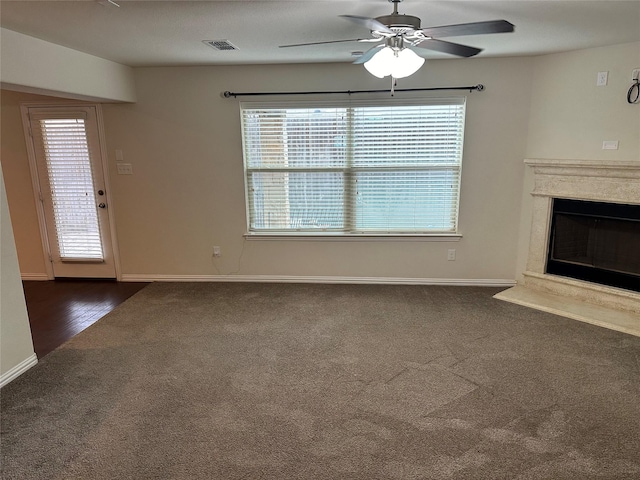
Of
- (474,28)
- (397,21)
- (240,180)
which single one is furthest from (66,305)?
(474,28)

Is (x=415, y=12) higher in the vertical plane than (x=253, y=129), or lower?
higher

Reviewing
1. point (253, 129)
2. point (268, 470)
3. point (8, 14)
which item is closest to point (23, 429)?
point (268, 470)

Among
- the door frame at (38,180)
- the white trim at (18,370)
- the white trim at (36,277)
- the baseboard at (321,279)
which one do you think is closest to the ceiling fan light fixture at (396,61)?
the baseboard at (321,279)

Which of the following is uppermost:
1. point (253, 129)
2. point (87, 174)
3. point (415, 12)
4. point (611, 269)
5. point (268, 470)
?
point (415, 12)

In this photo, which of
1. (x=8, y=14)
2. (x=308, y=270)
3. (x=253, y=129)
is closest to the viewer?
(x=8, y=14)

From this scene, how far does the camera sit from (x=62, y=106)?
4.43m

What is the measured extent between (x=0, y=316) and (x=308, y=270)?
2.85 meters

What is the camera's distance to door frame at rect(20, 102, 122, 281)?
14.5ft

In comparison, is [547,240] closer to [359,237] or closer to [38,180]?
[359,237]

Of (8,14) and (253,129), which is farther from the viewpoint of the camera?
(253,129)

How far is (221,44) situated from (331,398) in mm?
2826

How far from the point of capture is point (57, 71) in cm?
321

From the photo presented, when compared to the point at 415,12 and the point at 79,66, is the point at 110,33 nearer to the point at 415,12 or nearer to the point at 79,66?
the point at 79,66

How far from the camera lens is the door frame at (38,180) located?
174 inches
